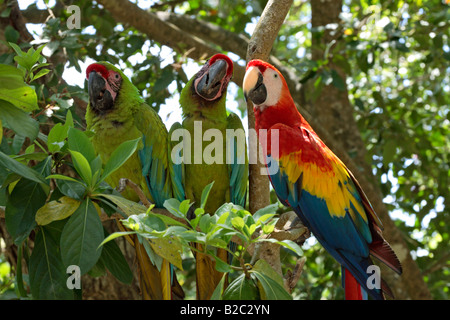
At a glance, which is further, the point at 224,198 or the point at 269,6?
the point at 224,198

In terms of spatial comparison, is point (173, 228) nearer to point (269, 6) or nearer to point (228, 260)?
point (228, 260)

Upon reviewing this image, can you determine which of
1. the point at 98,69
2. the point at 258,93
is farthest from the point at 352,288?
the point at 98,69

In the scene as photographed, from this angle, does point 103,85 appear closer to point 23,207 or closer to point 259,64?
point 259,64

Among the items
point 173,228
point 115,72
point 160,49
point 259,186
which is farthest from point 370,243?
point 160,49

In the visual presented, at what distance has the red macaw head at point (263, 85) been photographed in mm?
1594

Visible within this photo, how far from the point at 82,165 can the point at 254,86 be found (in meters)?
0.74

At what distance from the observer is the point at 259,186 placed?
69.0 inches

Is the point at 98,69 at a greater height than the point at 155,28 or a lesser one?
lesser

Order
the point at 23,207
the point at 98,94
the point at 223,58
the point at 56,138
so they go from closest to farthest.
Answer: the point at 23,207 → the point at 56,138 → the point at 223,58 → the point at 98,94

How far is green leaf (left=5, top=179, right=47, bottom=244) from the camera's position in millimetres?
1076

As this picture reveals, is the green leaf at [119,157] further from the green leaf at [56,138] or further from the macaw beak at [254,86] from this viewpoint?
the macaw beak at [254,86]

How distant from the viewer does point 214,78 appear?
5.72ft

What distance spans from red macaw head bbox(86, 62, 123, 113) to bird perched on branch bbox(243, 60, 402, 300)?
0.56 m

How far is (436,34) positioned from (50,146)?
7.53 ft
